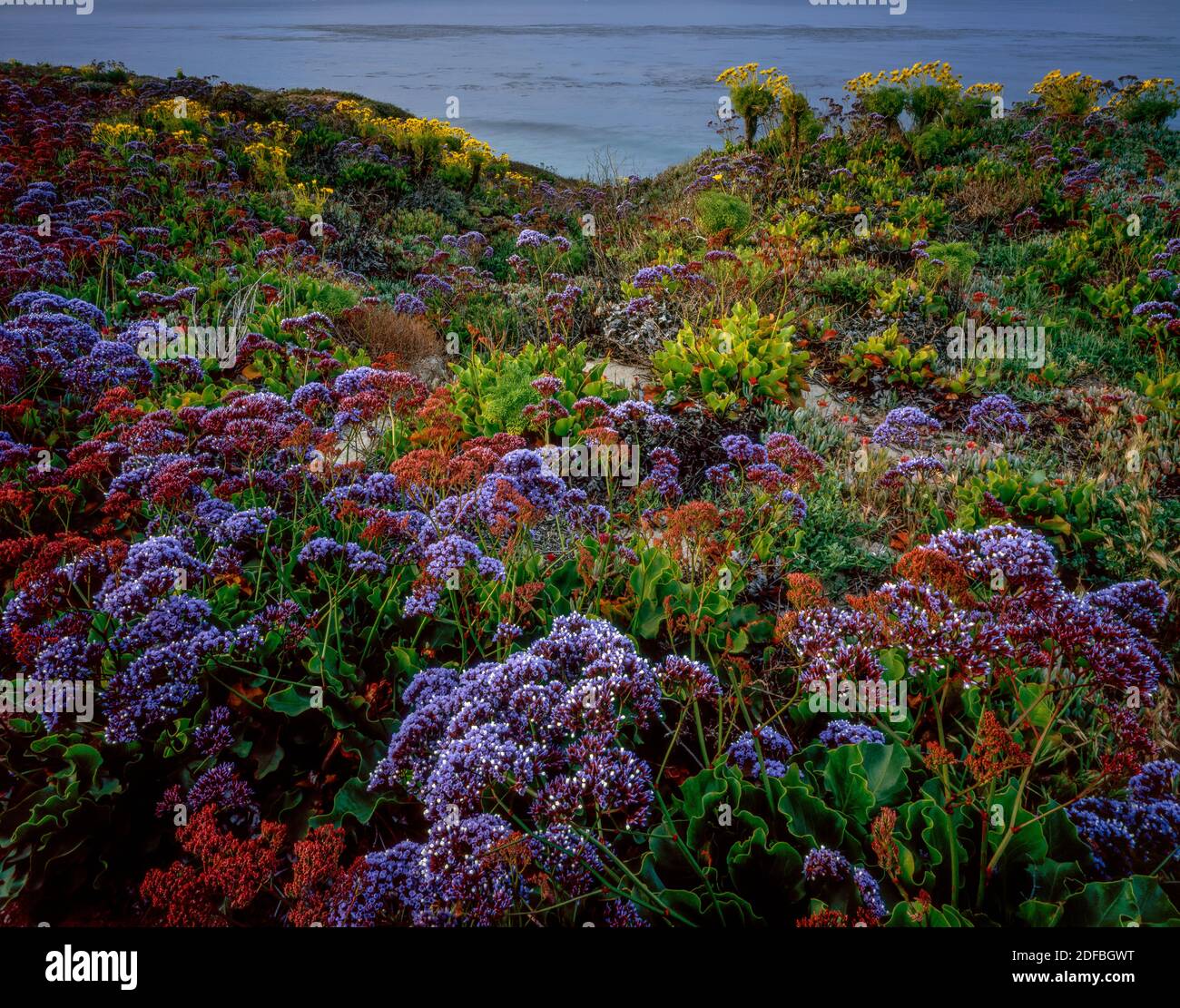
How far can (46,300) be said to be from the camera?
442cm

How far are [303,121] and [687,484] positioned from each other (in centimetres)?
1646

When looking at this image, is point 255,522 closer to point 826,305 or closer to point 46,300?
point 46,300

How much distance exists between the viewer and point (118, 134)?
11344mm

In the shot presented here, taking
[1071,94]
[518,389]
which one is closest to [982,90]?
[1071,94]

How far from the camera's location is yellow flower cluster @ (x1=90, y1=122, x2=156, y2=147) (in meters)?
11.1

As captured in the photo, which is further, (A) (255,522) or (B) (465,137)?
(B) (465,137)

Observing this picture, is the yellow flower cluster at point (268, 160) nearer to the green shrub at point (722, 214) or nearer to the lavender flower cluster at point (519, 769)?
the green shrub at point (722, 214)


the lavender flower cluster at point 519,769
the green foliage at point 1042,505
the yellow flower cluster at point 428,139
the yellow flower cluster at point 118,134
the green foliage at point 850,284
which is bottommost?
the lavender flower cluster at point 519,769

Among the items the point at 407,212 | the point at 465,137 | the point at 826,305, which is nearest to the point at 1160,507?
the point at 826,305

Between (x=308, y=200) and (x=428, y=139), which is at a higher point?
(x=428, y=139)

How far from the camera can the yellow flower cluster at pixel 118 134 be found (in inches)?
437

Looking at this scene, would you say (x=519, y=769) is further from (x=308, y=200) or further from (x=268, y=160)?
(x=268, y=160)

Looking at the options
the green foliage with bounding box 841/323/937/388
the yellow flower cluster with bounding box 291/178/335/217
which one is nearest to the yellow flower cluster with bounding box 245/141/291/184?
the yellow flower cluster with bounding box 291/178/335/217

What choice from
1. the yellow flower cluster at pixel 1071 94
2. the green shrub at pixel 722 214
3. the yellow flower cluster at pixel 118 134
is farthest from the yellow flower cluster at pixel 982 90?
the yellow flower cluster at pixel 118 134
